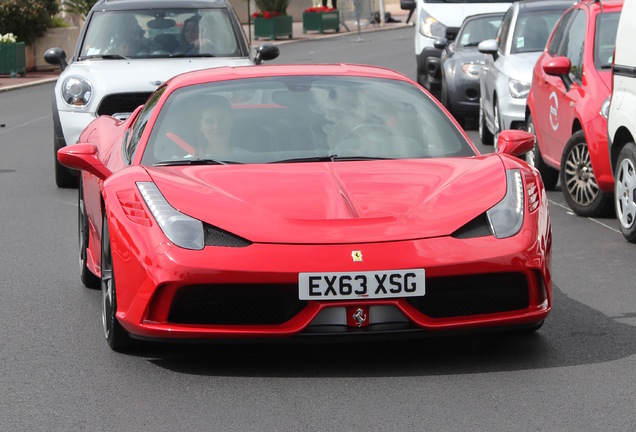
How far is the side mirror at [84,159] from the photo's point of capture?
7082 mm

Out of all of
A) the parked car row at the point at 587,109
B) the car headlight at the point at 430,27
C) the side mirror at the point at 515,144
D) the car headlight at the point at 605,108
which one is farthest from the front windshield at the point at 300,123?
the car headlight at the point at 430,27

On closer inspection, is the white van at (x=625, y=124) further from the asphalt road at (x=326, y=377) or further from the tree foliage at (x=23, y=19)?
the tree foliage at (x=23, y=19)

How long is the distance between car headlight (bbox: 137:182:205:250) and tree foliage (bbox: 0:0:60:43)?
1230 inches

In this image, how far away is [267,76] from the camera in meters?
7.44

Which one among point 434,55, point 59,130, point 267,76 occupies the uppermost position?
point 267,76

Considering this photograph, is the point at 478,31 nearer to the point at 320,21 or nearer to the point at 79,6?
the point at 79,6

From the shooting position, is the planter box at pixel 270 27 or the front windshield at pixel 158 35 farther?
the planter box at pixel 270 27

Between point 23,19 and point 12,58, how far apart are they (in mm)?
2713

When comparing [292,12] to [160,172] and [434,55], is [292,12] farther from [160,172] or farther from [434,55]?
[160,172]

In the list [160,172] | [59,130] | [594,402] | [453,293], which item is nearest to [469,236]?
[453,293]

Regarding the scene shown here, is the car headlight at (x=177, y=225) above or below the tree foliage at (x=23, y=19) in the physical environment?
above

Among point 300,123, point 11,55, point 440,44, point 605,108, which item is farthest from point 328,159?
point 11,55

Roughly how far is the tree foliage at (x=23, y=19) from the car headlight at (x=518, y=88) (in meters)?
23.6

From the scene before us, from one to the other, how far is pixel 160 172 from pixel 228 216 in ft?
2.19
